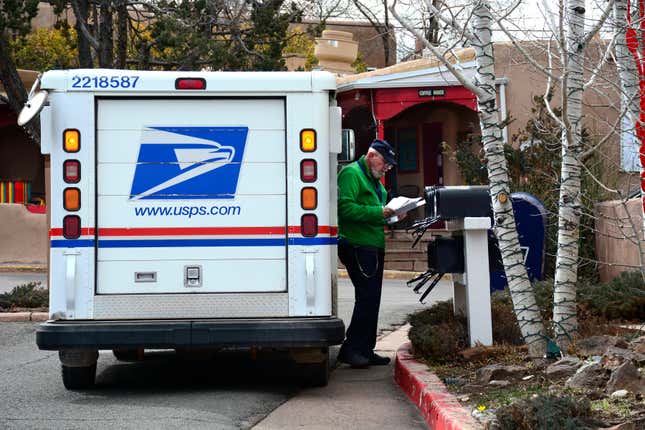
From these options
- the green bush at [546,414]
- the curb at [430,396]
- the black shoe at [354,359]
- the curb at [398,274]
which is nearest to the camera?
the green bush at [546,414]

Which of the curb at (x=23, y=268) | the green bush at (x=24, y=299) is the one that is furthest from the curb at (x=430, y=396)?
the curb at (x=23, y=268)

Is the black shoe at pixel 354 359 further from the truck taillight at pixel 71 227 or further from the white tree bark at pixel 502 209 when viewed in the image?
the truck taillight at pixel 71 227

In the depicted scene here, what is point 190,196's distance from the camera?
26.0 ft

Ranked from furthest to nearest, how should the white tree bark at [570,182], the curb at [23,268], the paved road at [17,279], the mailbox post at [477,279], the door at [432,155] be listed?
the door at [432,155] < the curb at [23,268] < the paved road at [17,279] < the mailbox post at [477,279] < the white tree bark at [570,182]

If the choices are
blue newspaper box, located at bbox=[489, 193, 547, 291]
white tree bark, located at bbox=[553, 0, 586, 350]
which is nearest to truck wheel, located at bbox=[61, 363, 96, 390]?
white tree bark, located at bbox=[553, 0, 586, 350]

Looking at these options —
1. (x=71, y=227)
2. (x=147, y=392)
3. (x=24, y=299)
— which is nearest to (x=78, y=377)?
(x=147, y=392)

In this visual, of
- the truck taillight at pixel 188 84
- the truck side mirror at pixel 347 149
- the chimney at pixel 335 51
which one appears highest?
the chimney at pixel 335 51

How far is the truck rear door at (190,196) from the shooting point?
7.89 metres

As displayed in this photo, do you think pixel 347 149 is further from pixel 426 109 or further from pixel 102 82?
pixel 426 109

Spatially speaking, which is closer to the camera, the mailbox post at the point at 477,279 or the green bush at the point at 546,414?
the green bush at the point at 546,414

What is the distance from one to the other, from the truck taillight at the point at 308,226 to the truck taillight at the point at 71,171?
167 centimetres

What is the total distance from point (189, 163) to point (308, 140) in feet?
2.95

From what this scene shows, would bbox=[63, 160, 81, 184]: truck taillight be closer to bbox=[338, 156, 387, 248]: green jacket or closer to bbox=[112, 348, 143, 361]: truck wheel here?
bbox=[112, 348, 143, 361]: truck wheel

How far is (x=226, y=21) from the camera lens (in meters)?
20.1
